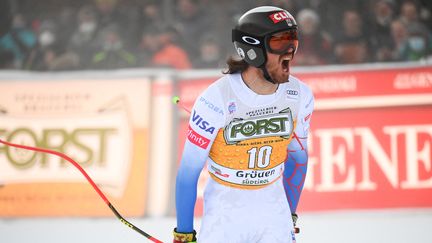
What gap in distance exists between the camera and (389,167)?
631 centimetres

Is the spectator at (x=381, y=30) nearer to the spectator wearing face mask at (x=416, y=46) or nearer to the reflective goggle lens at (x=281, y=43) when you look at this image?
the spectator wearing face mask at (x=416, y=46)

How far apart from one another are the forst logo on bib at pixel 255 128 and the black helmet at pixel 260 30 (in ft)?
0.75

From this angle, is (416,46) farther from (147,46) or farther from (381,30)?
(147,46)

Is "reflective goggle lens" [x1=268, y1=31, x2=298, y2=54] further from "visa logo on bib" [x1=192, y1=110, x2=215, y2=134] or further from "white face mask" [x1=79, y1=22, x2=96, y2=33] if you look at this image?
"white face mask" [x1=79, y1=22, x2=96, y2=33]

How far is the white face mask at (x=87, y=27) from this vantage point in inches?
388

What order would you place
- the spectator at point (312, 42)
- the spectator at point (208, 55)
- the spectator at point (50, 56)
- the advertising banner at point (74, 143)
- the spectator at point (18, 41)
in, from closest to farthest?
the advertising banner at point (74, 143), the spectator at point (312, 42), the spectator at point (208, 55), the spectator at point (50, 56), the spectator at point (18, 41)

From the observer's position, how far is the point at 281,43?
269 centimetres

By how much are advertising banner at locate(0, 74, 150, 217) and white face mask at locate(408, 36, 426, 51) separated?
373 cm

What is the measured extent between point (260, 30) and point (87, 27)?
767 cm

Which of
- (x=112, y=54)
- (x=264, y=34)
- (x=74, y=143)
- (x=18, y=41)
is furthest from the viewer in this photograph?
→ (x=18, y=41)

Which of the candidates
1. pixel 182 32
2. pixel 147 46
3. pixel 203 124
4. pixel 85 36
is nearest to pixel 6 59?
pixel 85 36

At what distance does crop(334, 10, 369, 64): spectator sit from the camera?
8359 mm

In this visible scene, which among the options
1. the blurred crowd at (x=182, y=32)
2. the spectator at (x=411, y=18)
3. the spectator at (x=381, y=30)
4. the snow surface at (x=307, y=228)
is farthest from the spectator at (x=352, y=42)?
the snow surface at (x=307, y=228)

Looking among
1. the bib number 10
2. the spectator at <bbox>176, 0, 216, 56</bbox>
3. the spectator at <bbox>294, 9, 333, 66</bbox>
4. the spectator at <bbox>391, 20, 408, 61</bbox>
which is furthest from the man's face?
the spectator at <bbox>176, 0, 216, 56</bbox>
